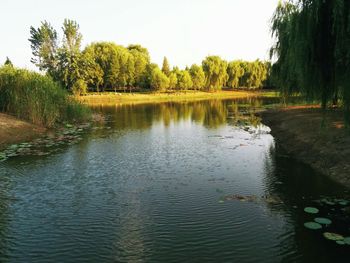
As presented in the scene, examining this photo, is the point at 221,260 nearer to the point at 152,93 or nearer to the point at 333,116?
the point at 333,116

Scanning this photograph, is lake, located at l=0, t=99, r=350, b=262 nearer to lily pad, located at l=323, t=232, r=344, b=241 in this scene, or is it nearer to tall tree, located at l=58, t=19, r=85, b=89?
lily pad, located at l=323, t=232, r=344, b=241

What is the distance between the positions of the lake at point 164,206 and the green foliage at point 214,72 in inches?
3818

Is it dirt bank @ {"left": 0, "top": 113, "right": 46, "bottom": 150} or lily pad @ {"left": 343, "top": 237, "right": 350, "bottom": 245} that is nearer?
lily pad @ {"left": 343, "top": 237, "right": 350, "bottom": 245}

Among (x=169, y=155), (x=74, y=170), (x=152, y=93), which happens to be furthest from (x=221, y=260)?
(x=152, y=93)

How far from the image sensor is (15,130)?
99.7 ft

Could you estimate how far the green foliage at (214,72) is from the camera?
395ft

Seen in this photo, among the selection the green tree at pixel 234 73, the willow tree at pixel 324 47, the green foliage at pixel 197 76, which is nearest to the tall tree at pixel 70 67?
the green foliage at pixel 197 76

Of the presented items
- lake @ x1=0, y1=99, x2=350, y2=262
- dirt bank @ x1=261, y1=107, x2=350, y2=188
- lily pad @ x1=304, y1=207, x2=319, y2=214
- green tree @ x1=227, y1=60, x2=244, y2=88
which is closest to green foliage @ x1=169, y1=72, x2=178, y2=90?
green tree @ x1=227, y1=60, x2=244, y2=88

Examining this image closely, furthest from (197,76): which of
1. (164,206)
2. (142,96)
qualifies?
(164,206)

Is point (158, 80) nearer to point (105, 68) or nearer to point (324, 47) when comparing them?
point (105, 68)

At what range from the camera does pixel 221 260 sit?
32.9 ft

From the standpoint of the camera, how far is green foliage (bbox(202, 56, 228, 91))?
120 meters

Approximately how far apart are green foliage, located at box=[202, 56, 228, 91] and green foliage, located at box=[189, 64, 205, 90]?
4.74 m

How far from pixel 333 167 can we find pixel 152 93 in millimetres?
85548
